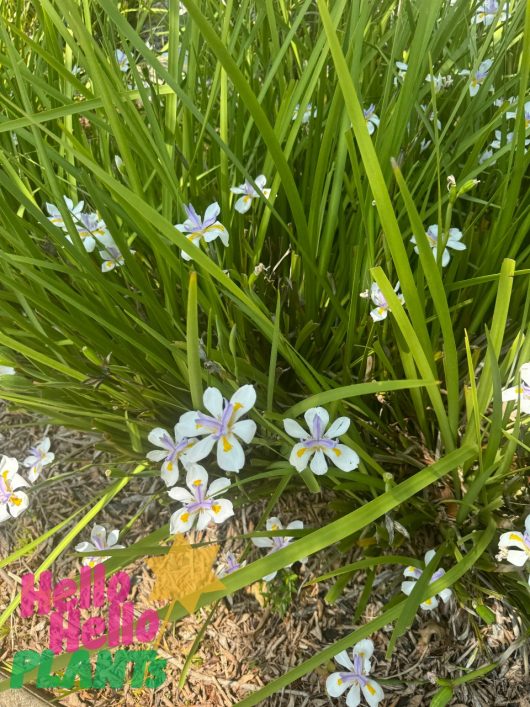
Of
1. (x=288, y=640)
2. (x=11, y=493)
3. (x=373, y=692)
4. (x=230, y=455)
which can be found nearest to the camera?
(x=230, y=455)

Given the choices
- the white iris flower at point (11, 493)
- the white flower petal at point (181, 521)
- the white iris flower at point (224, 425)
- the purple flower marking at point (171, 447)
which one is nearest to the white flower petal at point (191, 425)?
the white iris flower at point (224, 425)

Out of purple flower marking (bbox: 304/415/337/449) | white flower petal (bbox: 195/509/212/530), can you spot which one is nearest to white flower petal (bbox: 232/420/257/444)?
purple flower marking (bbox: 304/415/337/449)

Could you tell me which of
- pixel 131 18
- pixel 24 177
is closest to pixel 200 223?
pixel 24 177

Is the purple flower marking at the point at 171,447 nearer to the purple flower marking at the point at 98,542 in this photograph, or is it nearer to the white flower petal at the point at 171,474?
the white flower petal at the point at 171,474

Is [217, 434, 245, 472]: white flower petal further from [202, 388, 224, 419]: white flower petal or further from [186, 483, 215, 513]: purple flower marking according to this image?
[186, 483, 215, 513]: purple flower marking

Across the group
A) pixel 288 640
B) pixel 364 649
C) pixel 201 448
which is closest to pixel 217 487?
pixel 201 448

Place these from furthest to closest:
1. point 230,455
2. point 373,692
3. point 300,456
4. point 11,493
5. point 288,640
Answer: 1. point 288,640
2. point 11,493
3. point 373,692
4. point 300,456
5. point 230,455

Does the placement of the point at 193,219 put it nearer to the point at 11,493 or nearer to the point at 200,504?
the point at 200,504
